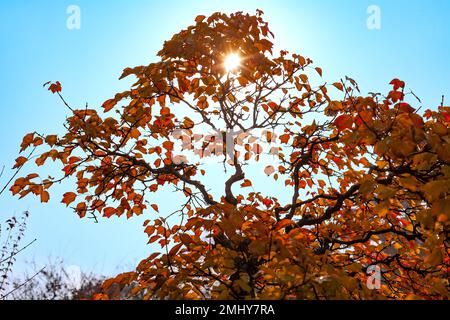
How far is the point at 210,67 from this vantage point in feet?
17.6

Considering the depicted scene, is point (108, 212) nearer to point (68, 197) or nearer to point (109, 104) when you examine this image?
point (68, 197)

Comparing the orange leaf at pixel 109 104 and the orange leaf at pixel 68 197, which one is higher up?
the orange leaf at pixel 109 104

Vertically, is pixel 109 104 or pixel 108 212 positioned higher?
pixel 109 104

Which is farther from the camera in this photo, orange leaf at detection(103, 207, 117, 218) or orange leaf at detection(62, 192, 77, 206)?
orange leaf at detection(103, 207, 117, 218)

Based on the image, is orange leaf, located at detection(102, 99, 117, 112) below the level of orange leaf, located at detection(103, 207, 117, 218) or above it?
above

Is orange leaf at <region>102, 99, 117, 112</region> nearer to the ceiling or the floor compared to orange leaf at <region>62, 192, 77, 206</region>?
nearer to the ceiling

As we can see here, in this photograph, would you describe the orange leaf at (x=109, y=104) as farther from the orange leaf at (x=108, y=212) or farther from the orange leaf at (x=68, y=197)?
the orange leaf at (x=108, y=212)

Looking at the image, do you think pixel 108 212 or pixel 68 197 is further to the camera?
pixel 108 212

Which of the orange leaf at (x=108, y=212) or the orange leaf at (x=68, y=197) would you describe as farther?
the orange leaf at (x=108, y=212)

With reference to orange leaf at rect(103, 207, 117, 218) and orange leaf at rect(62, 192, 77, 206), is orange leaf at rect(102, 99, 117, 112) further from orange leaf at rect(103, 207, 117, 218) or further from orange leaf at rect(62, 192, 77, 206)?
orange leaf at rect(103, 207, 117, 218)

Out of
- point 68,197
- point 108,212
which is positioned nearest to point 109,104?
point 68,197

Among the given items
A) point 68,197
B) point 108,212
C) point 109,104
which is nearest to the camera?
point 109,104

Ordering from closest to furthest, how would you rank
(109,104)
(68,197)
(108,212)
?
1. (109,104)
2. (68,197)
3. (108,212)

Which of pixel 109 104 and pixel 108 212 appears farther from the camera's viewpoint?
pixel 108 212
